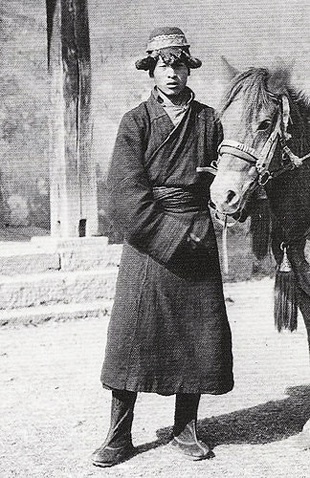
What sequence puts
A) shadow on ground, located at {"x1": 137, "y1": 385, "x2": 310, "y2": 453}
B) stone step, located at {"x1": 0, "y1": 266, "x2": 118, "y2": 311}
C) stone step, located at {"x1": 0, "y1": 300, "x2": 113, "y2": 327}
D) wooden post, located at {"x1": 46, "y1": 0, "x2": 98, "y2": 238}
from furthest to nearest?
wooden post, located at {"x1": 46, "y1": 0, "x2": 98, "y2": 238}, stone step, located at {"x1": 0, "y1": 266, "x2": 118, "y2": 311}, stone step, located at {"x1": 0, "y1": 300, "x2": 113, "y2": 327}, shadow on ground, located at {"x1": 137, "y1": 385, "x2": 310, "y2": 453}

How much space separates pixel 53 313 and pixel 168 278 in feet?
10.2

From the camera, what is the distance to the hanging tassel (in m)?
3.73

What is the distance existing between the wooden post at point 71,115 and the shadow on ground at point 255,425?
297 cm

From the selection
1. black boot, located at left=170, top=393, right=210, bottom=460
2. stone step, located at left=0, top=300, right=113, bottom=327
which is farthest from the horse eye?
stone step, located at left=0, top=300, right=113, bottom=327

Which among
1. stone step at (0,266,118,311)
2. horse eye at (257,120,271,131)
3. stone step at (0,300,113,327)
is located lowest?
stone step at (0,300,113,327)

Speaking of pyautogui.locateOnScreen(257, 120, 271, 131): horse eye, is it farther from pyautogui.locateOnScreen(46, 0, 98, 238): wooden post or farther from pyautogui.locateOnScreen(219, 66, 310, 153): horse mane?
pyautogui.locateOnScreen(46, 0, 98, 238): wooden post

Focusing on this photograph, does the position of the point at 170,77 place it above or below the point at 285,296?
above

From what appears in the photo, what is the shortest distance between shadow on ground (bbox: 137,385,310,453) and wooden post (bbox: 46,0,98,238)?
2970mm

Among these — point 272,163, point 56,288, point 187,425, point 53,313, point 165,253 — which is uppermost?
point 272,163

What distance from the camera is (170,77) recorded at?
3.38 metres

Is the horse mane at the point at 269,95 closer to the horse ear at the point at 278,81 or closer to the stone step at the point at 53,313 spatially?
the horse ear at the point at 278,81

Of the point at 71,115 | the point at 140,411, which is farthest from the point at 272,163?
the point at 71,115

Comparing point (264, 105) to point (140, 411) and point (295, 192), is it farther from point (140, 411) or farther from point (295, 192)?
point (140, 411)

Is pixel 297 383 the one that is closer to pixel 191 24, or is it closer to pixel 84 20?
pixel 84 20
